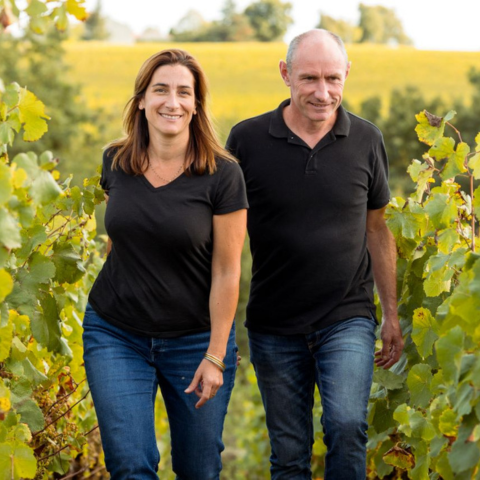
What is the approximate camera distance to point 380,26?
3541 inches

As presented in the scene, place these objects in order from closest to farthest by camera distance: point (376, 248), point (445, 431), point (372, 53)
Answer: point (445, 431) < point (376, 248) < point (372, 53)

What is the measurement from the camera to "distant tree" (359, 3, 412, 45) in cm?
8981

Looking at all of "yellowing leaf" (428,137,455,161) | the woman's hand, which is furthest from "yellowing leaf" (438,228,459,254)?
the woman's hand

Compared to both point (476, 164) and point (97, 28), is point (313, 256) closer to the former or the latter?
point (476, 164)

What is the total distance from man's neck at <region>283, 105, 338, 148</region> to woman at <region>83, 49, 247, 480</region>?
16.6 inches

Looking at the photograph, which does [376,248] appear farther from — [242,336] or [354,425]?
[242,336]

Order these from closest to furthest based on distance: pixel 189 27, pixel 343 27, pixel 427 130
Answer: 1. pixel 427 130
2. pixel 343 27
3. pixel 189 27

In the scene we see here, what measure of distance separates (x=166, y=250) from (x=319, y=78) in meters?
0.92

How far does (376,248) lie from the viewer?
3760 millimetres

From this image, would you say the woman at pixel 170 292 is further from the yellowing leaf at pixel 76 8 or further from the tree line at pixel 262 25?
the tree line at pixel 262 25

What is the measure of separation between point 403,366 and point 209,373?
103cm

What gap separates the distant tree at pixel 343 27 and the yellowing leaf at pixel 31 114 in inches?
3143

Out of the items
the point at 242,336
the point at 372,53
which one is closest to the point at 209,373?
the point at 242,336

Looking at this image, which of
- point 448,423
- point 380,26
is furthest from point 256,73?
point 448,423
